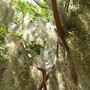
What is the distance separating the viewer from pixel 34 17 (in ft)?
19.0

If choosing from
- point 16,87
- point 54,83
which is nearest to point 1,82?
point 16,87

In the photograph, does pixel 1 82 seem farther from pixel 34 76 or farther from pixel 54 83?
pixel 54 83

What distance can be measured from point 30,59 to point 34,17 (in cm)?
265

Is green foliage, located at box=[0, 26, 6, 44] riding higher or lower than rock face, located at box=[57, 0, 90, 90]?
lower

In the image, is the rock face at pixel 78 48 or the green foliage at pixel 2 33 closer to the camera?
the rock face at pixel 78 48

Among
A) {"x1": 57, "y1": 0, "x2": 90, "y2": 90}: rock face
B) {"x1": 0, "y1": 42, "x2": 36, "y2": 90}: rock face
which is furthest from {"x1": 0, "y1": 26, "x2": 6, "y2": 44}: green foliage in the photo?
{"x1": 57, "y1": 0, "x2": 90, "y2": 90}: rock face

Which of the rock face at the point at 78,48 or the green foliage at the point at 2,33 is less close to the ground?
the rock face at the point at 78,48

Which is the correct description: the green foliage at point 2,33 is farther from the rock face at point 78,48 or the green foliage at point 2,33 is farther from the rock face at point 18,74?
the rock face at point 78,48

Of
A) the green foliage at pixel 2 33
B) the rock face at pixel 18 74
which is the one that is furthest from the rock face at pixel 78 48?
the green foliage at pixel 2 33

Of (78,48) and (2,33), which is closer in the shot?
(78,48)

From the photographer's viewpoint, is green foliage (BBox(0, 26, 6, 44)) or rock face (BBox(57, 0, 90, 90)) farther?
green foliage (BBox(0, 26, 6, 44))

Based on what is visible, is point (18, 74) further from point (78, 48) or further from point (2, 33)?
point (2, 33)

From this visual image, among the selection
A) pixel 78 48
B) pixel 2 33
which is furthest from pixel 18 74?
pixel 2 33

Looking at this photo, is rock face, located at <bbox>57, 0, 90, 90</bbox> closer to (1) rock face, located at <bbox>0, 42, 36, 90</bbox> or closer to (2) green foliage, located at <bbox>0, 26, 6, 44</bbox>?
(1) rock face, located at <bbox>0, 42, 36, 90</bbox>
